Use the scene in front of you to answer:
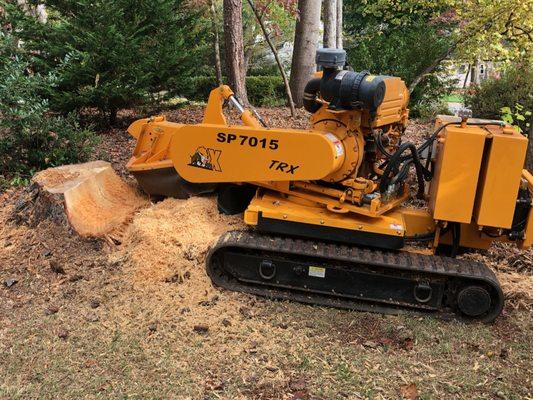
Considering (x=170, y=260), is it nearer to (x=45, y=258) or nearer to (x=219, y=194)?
(x=219, y=194)

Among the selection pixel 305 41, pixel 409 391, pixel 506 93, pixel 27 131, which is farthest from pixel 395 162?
pixel 506 93

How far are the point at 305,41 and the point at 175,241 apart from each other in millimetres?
7315

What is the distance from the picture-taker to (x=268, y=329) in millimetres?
4117

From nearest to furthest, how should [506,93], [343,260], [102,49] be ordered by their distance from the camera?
[343,260]
[102,49]
[506,93]

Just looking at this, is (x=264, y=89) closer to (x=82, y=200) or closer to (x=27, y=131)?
(x=27, y=131)

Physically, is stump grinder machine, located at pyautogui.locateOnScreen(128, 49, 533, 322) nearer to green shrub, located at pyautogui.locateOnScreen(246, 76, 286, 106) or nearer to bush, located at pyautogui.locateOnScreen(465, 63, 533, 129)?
bush, located at pyautogui.locateOnScreen(465, 63, 533, 129)

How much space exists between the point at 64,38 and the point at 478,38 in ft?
23.8

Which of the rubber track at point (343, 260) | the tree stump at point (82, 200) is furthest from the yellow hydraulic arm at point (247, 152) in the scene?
the tree stump at point (82, 200)

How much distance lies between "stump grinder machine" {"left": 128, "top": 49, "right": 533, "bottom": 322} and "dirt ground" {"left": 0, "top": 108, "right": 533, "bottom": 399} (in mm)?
228

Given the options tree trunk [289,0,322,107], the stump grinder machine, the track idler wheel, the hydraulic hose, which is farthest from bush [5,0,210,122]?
the track idler wheel

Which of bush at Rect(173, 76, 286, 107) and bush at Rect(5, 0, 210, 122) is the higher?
bush at Rect(5, 0, 210, 122)

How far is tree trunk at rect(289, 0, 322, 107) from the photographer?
10789 millimetres

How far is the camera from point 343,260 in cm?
431

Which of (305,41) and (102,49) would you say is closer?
(102,49)
